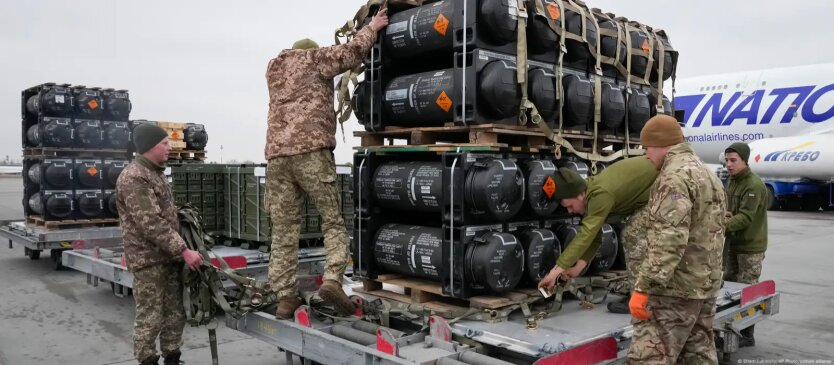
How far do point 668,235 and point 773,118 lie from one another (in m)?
20.7

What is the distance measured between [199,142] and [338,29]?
29.9 feet

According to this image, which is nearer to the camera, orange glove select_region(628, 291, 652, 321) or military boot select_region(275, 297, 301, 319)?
orange glove select_region(628, 291, 652, 321)

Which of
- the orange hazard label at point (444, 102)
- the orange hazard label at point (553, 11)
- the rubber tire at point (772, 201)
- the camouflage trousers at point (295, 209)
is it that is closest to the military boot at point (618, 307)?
the orange hazard label at point (444, 102)

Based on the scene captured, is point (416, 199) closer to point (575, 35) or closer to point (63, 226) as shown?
point (575, 35)

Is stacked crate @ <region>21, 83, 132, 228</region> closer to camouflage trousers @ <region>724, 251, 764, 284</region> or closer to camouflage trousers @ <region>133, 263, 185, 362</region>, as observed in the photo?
camouflage trousers @ <region>133, 263, 185, 362</region>

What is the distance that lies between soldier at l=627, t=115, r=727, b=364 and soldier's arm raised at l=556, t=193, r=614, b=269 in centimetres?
38

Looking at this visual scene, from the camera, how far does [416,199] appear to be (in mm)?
4828

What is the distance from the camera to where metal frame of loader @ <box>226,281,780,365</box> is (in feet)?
12.3

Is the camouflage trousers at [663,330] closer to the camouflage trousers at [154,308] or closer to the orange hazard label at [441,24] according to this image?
the orange hazard label at [441,24]

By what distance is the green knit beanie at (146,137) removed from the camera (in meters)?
4.82

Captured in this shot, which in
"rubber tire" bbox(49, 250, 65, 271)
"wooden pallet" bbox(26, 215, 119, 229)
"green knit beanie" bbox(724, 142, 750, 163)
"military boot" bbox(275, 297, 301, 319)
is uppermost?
"green knit beanie" bbox(724, 142, 750, 163)

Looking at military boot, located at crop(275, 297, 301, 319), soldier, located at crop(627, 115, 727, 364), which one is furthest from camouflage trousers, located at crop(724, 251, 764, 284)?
military boot, located at crop(275, 297, 301, 319)

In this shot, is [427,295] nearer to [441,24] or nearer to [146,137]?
[441,24]

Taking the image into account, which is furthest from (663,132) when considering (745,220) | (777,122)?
(777,122)
